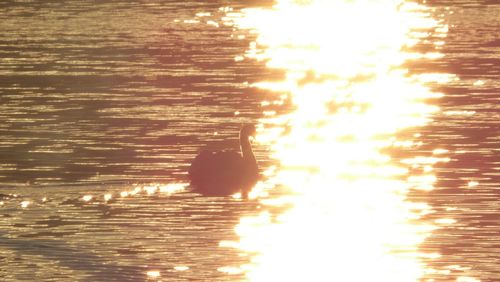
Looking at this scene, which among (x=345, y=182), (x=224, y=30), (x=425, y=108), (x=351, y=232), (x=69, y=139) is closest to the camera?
(x=351, y=232)

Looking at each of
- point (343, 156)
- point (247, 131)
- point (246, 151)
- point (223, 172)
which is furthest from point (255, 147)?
point (223, 172)

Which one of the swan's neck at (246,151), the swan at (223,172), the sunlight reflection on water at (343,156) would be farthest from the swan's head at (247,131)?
the sunlight reflection on water at (343,156)

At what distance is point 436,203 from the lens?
23.9 meters

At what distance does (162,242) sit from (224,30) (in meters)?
29.0

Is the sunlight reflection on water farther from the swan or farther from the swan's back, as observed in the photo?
the swan's back

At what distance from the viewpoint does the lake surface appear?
20469 mm

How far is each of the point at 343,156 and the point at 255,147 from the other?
1907 millimetres

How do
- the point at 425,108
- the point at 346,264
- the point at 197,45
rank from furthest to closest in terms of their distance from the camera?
the point at 197,45, the point at 425,108, the point at 346,264

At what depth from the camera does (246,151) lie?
1045 inches

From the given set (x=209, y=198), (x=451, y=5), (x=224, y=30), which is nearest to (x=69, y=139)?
(x=209, y=198)

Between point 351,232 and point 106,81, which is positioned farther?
point 106,81

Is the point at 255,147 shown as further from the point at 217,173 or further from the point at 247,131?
the point at 217,173

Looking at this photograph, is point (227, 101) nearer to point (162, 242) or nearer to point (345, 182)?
point (345, 182)

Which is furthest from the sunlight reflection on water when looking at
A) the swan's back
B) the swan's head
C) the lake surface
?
the swan's head
